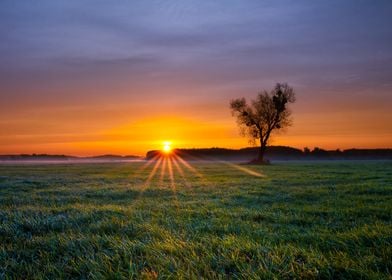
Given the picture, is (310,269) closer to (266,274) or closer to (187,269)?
(266,274)

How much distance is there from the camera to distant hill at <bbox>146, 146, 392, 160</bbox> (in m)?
91.2

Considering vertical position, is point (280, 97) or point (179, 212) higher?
point (280, 97)

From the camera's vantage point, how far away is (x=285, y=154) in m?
95.8

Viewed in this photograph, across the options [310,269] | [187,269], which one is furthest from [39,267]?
[310,269]

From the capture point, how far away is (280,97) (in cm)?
6078

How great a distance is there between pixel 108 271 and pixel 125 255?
52 centimetres

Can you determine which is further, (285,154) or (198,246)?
(285,154)

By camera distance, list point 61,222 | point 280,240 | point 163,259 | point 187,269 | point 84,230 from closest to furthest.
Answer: point 187,269 → point 163,259 → point 280,240 → point 84,230 → point 61,222

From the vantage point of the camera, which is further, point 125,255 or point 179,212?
point 179,212

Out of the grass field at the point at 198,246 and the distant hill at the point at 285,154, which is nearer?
the grass field at the point at 198,246

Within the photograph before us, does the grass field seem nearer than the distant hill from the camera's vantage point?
Yes

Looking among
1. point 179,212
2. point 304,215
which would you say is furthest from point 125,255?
point 304,215

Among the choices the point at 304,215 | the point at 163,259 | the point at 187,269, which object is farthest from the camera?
the point at 304,215

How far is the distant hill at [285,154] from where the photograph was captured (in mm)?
91188
